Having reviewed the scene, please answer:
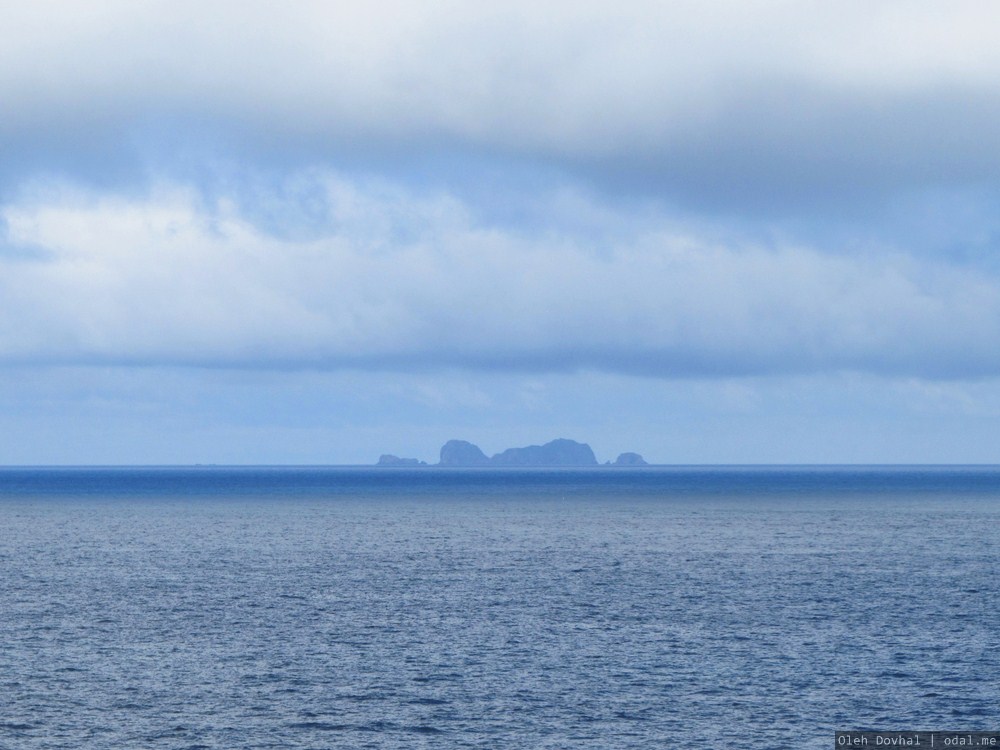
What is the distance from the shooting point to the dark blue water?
52.7 metres

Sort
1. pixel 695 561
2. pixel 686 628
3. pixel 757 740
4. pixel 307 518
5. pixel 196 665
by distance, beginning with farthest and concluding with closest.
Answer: pixel 307 518
pixel 695 561
pixel 686 628
pixel 196 665
pixel 757 740

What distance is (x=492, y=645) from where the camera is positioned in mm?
69750

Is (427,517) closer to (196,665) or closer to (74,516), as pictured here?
(74,516)

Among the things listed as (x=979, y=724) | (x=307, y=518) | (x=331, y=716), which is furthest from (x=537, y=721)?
(x=307, y=518)

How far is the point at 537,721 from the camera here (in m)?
53.2

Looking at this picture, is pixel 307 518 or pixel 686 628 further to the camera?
pixel 307 518

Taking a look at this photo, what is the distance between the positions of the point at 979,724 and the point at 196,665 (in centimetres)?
3933

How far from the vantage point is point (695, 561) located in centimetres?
11550

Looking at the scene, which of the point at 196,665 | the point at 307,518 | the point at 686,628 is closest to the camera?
the point at 196,665

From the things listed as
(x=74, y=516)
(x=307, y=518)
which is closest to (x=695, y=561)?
(x=307, y=518)

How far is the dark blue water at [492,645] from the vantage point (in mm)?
52656

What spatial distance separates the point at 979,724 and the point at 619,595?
132ft

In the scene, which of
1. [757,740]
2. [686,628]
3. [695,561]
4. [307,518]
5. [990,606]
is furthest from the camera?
[307,518]

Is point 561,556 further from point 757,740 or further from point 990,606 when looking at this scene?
point 757,740
